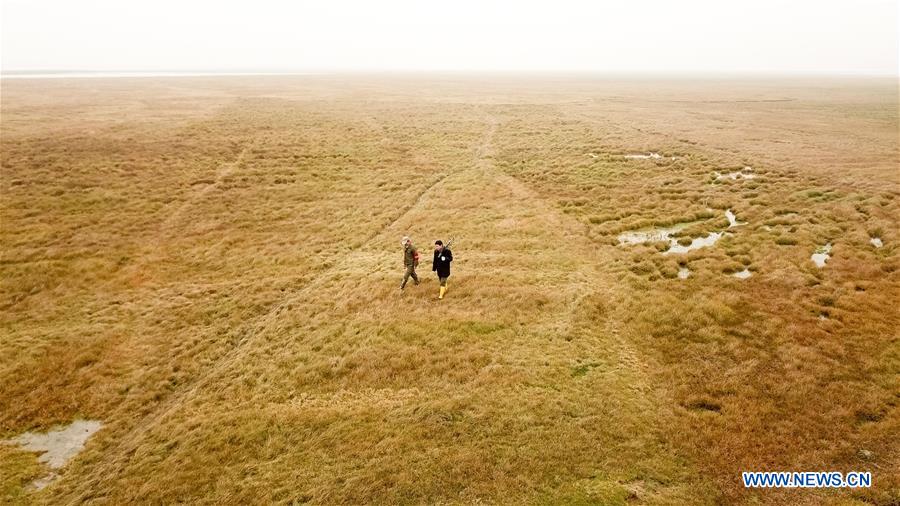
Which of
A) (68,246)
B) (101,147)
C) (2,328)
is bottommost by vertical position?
(2,328)

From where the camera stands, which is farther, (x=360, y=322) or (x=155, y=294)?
(x=155, y=294)

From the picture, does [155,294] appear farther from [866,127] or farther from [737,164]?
[866,127]

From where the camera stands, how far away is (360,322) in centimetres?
2156

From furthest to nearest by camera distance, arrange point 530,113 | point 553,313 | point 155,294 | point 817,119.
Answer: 1. point 530,113
2. point 817,119
3. point 155,294
4. point 553,313

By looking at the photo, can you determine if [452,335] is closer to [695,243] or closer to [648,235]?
[648,235]

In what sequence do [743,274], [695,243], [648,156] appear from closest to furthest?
1. [743,274]
2. [695,243]
3. [648,156]

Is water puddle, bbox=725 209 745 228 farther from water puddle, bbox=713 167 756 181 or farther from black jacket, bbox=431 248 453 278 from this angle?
black jacket, bbox=431 248 453 278

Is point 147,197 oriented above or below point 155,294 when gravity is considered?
above

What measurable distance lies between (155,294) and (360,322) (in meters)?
13.2

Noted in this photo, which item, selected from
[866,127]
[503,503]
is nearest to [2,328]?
[503,503]

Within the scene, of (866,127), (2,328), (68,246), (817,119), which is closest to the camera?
(2,328)

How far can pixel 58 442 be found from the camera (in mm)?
16188

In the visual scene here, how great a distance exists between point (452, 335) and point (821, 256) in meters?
21.4

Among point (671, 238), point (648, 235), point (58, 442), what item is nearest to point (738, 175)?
point (671, 238)
